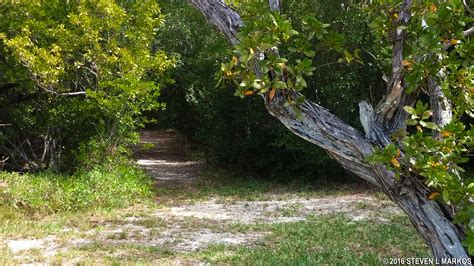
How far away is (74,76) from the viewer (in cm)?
1006

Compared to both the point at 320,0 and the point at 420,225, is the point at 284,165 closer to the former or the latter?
the point at 320,0

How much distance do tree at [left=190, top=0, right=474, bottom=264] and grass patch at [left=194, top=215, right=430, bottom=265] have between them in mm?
2179

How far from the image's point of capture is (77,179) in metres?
9.30

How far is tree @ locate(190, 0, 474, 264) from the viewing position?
2.98 m

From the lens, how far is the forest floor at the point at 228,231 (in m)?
5.66

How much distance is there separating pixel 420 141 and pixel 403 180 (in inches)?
16.2

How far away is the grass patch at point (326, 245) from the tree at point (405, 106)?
2.18 meters

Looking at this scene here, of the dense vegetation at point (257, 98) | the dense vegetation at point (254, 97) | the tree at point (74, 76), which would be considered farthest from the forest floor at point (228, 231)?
the tree at point (74, 76)

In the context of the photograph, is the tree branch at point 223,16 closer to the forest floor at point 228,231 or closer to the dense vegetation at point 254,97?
the dense vegetation at point 254,97

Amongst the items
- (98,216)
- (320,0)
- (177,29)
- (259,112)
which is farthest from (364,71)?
(98,216)

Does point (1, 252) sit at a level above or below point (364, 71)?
below

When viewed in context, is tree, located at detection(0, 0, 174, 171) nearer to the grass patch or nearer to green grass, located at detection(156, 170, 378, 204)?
green grass, located at detection(156, 170, 378, 204)

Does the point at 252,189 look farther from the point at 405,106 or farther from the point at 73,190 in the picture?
the point at 405,106

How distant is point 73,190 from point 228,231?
297cm
